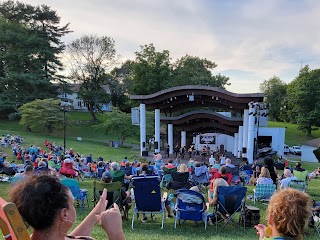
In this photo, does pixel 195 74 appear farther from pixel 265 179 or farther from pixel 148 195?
pixel 148 195

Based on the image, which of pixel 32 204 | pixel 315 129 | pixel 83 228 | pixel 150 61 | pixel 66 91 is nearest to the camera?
pixel 32 204

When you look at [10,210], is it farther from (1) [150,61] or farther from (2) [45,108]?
(1) [150,61]

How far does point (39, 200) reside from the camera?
1.49 metres

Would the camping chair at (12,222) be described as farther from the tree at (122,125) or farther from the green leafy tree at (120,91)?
the green leafy tree at (120,91)

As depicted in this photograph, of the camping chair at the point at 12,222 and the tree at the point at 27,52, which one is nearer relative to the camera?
the camping chair at the point at 12,222

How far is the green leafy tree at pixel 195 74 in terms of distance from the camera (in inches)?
1708

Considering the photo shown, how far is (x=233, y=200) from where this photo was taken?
6238mm

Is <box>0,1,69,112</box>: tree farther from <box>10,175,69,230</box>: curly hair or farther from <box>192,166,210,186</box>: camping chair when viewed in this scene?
<box>10,175,69,230</box>: curly hair

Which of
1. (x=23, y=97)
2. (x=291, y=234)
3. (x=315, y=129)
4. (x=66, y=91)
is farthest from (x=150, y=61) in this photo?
(x=291, y=234)

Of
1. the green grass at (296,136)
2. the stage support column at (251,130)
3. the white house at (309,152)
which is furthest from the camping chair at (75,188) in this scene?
the green grass at (296,136)

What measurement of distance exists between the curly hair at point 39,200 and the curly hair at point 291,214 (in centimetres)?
156

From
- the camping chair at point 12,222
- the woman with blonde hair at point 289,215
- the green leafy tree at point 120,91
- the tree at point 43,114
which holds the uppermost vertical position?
the green leafy tree at point 120,91

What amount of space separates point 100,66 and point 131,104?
28.0 ft

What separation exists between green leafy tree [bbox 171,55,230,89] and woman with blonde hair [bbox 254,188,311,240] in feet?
135
